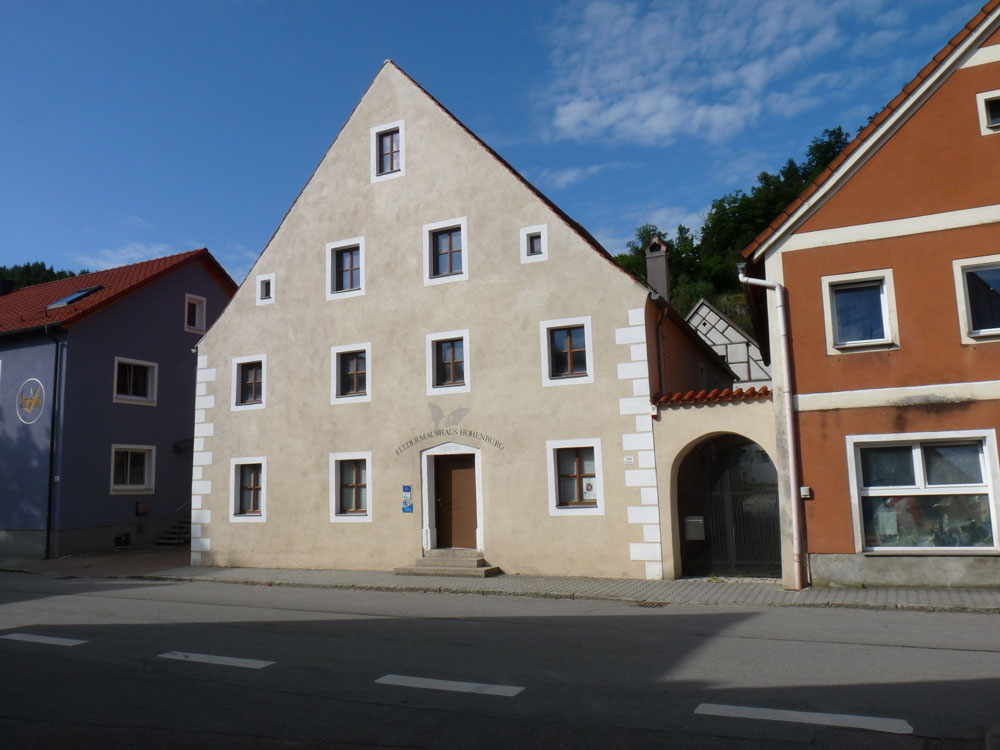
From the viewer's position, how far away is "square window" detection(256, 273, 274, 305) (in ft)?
65.3

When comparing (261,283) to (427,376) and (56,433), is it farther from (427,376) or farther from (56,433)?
(56,433)

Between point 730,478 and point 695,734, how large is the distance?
992cm

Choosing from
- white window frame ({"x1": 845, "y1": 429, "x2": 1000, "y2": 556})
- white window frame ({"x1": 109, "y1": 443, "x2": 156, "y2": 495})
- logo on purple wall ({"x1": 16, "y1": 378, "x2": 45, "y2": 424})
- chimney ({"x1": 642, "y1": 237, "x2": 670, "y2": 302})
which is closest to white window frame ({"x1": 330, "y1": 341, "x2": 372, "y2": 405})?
chimney ({"x1": 642, "y1": 237, "x2": 670, "y2": 302})

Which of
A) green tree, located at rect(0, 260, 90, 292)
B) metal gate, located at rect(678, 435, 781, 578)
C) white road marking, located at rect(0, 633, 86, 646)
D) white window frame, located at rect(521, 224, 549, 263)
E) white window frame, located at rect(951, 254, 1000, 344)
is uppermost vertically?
green tree, located at rect(0, 260, 90, 292)

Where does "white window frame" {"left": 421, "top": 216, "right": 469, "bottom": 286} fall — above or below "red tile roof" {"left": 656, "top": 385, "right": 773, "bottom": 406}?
above

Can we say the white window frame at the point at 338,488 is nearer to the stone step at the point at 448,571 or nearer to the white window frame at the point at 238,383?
the stone step at the point at 448,571

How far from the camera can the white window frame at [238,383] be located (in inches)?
768

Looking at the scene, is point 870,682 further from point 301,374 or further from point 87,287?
point 87,287

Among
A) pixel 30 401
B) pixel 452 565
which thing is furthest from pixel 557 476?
pixel 30 401

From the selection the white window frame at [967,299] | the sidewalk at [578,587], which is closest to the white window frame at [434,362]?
the sidewalk at [578,587]

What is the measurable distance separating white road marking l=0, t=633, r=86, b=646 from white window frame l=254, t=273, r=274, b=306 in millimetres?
11100

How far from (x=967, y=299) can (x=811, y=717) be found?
918 centimetres

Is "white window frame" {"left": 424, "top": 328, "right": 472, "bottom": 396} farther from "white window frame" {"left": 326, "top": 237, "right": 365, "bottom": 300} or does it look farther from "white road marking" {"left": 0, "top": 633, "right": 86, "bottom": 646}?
"white road marking" {"left": 0, "top": 633, "right": 86, "bottom": 646}

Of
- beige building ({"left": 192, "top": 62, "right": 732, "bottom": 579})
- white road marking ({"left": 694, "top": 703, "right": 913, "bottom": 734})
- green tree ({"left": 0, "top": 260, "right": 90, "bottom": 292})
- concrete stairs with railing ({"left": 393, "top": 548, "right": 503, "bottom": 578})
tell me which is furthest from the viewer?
green tree ({"left": 0, "top": 260, "right": 90, "bottom": 292})
